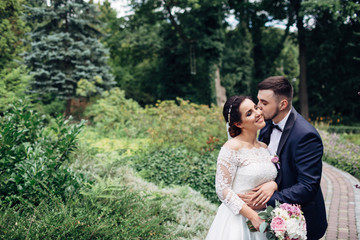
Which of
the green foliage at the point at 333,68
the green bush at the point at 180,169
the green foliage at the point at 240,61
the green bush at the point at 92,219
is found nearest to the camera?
the green bush at the point at 92,219

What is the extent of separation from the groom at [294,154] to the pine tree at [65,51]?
13.3 m

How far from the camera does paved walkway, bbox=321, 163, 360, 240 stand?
3.98 m

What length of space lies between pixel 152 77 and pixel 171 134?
670 inches

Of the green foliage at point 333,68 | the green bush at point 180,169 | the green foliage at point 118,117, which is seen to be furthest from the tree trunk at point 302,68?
the green bush at point 180,169

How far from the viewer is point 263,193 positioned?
220cm

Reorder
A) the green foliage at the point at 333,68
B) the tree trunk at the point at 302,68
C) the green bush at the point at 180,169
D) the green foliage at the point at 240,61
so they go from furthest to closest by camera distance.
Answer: the green foliage at the point at 240,61 < the green foliage at the point at 333,68 < the tree trunk at the point at 302,68 < the green bush at the point at 180,169

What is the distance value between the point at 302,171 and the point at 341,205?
371 cm

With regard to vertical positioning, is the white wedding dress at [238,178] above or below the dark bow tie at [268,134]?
below

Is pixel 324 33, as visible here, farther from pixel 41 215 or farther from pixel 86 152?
pixel 41 215

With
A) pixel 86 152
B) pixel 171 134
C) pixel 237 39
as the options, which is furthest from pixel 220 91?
pixel 86 152

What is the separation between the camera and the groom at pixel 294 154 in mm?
2152

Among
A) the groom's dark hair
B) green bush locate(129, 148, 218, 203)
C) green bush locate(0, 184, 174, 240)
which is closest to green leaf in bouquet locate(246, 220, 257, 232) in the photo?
the groom's dark hair

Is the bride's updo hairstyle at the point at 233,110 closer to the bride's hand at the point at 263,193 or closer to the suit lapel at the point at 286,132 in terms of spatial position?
the suit lapel at the point at 286,132

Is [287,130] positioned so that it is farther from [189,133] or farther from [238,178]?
[189,133]
